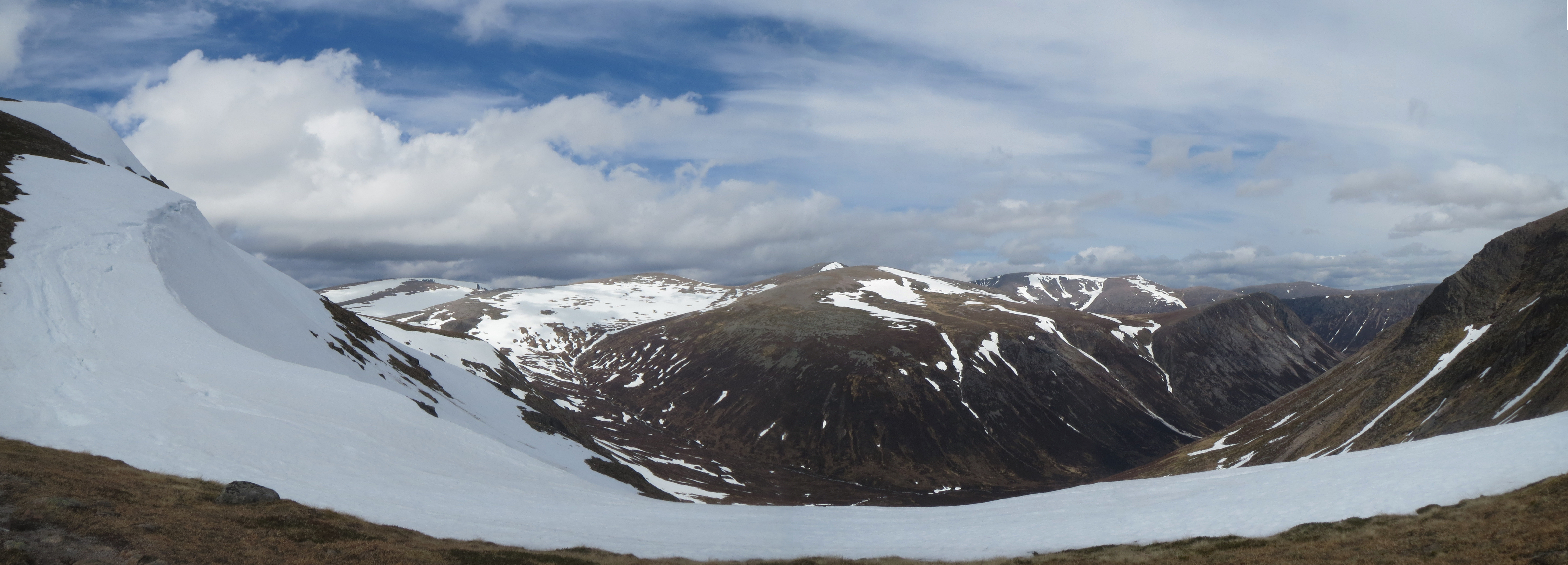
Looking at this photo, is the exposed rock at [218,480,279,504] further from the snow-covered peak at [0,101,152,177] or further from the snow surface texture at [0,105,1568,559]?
the snow-covered peak at [0,101,152,177]

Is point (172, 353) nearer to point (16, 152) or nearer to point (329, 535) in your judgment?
point (329, 535)

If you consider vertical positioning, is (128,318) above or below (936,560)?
above

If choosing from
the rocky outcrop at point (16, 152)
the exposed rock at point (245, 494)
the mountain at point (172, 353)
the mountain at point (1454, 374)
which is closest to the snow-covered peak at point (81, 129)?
the mountain at point (172, 353)

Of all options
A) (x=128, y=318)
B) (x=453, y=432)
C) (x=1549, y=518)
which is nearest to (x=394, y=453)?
(x=453, y=432)

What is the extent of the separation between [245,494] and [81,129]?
11847 cm

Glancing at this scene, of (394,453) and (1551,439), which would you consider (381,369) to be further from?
(1551,439)

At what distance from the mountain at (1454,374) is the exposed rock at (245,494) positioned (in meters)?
75.1

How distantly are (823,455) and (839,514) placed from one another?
148 meters

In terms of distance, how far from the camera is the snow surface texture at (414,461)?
33844 millimetres

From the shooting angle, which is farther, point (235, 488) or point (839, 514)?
point (839, 514)

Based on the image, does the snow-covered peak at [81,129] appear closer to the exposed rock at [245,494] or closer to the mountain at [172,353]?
the mountain at [172,353]

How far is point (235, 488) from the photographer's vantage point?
95.1 ft

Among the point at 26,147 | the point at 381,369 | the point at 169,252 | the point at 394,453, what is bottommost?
the point at 394,453

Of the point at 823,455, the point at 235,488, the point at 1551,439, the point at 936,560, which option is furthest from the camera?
the point at 823,455
